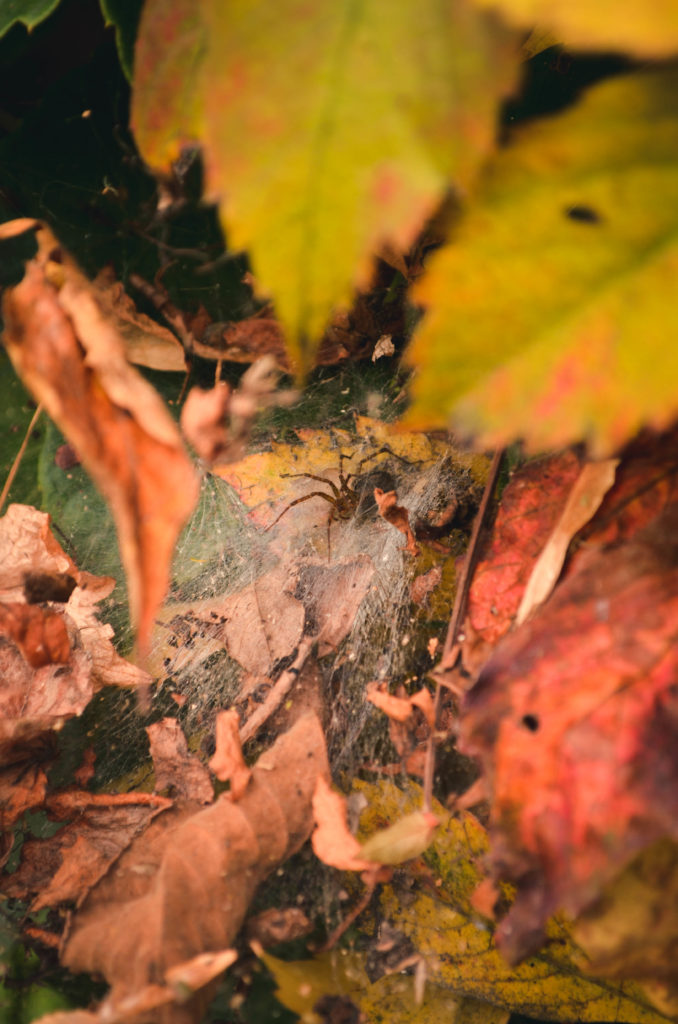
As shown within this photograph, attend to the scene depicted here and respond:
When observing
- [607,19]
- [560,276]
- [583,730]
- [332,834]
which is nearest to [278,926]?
[332,834]

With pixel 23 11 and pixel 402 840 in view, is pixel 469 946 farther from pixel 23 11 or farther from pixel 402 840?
pixel 23 11

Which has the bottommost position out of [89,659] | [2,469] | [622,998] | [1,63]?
[622,998]

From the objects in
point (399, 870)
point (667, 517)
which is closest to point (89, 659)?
point (399, 870)

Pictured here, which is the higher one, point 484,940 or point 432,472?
point 432,472

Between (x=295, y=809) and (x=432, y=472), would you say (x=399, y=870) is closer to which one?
(x=295, y=809)

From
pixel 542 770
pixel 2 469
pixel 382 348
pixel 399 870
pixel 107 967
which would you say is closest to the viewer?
pixel 542 770

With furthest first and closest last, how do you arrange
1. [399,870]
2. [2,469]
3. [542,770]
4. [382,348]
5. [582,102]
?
[2,469] → [382,348] → [399,870] → [542,770] → [582,102]

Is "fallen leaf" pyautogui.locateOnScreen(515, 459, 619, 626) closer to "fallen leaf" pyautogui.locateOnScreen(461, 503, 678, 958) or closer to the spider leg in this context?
"fallen leaf" pyautogui.locateOnScreen(461, 503, 678, 958)

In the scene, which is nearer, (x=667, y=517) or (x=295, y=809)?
(x=667, y=517)

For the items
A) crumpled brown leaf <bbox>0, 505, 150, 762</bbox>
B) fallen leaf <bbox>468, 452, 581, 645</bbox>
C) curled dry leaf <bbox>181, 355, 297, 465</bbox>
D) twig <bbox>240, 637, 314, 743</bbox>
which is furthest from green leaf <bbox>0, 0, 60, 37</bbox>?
twig <bbox>240, 637, 314, 743</bbox>
